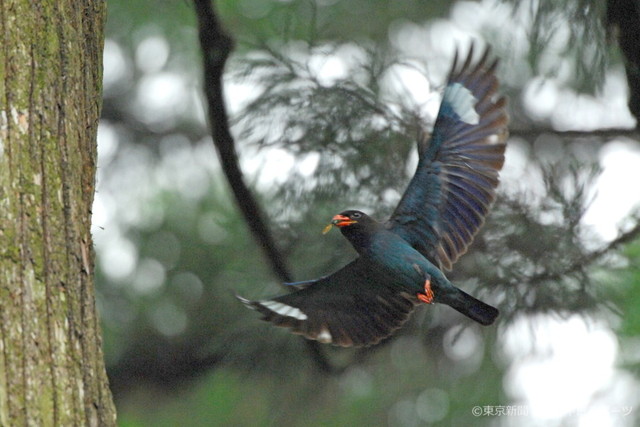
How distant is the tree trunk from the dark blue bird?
3.77ft

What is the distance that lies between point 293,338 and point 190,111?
1.06 m

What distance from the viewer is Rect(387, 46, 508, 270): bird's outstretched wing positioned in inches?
100

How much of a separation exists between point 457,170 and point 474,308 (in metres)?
0.48

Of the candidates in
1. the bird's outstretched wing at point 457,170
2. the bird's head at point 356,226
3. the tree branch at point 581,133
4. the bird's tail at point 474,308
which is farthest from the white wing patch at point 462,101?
the bird's tail at point 474,308

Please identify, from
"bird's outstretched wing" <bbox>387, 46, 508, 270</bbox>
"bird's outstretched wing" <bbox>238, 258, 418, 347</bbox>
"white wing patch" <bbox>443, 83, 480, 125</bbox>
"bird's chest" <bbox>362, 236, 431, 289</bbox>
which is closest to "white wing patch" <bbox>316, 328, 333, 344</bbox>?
"bird's outstretched wing" <bbox>238, 258, 418, 347</bbox>

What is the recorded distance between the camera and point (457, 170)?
8.83ft

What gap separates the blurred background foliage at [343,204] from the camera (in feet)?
8.20

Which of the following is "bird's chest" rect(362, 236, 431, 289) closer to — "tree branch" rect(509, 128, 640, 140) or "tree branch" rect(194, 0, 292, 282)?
"tree branch" rect(194, 0, 292, 282)

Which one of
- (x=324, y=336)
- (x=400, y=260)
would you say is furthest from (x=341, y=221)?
(x=324, y=336)

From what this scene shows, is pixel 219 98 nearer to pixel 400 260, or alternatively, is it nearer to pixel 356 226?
pixel 356 226

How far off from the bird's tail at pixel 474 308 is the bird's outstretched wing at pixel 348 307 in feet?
0.65

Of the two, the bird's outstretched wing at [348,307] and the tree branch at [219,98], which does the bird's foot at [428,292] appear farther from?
the tree branch at [219,98]

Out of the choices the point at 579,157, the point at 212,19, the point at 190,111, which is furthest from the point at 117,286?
the point at 579,157

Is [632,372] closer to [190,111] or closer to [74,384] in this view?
[190,111]
